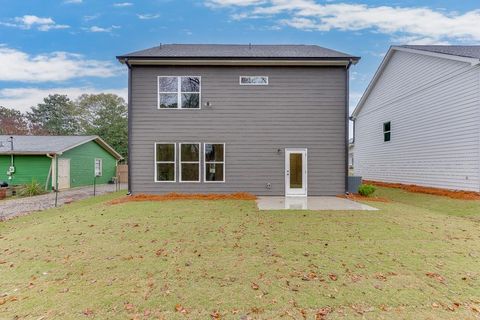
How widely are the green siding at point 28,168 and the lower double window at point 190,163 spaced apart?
30.6 ft

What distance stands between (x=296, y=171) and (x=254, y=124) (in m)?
2.69

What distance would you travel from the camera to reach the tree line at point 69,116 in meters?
34.2

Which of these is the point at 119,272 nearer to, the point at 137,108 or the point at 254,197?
the point at 254,197

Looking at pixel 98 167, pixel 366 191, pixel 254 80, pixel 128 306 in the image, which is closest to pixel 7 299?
pixel 128 306

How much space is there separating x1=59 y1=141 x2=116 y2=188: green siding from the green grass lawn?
12.4 meters

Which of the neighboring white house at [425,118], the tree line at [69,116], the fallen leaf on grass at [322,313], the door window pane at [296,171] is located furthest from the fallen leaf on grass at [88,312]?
the tree line at [69,116]

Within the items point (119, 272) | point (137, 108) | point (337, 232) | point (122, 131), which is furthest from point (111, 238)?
point (122, 131)

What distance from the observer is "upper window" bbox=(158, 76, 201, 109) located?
1137cm

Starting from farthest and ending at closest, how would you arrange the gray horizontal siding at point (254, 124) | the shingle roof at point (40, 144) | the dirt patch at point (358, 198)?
the shingle roof at point (40, 144) < the gray horizontal siding at point (254, 124) < the dirt patch at point (358, 198)

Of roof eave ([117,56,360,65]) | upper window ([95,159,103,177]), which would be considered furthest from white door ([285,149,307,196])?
upper window ([95,159,103,177])

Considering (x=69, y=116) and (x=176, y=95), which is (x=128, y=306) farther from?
(x=69, y=116)

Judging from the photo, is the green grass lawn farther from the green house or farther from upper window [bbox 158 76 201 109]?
the green house

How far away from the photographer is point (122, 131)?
3170 cm

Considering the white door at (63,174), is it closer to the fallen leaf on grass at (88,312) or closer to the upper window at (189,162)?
the upper window at (189,162)
